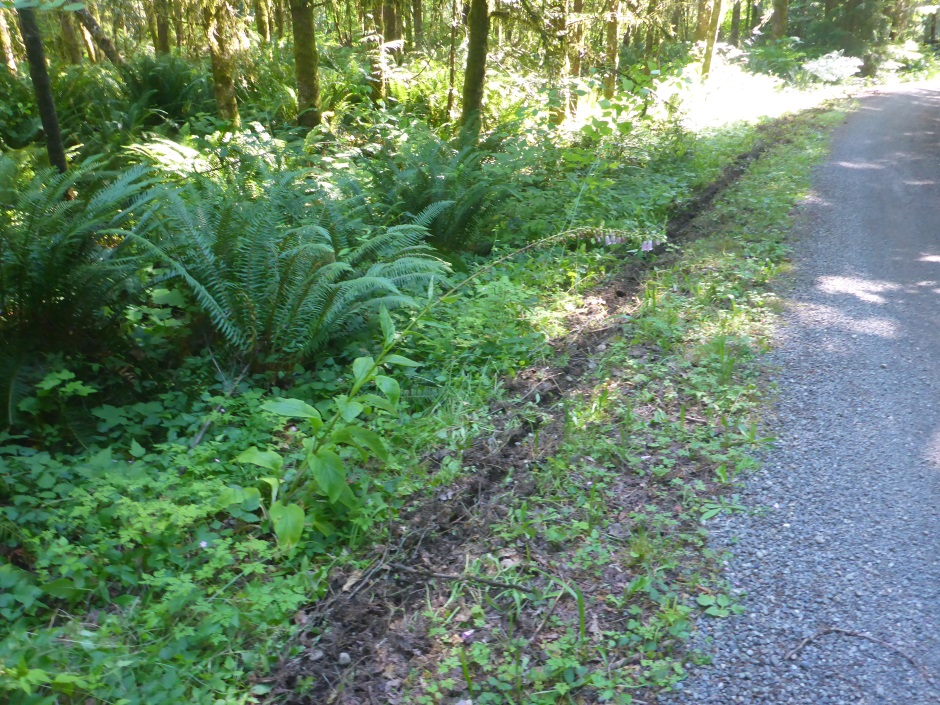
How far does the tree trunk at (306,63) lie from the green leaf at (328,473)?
8.30m

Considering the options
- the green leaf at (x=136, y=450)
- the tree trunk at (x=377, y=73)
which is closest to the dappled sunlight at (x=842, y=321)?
the green leaf at (x=136, y=450)

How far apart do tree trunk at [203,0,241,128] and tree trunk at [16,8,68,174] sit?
3697 mm

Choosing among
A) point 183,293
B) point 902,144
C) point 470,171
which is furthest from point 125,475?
point 902,144

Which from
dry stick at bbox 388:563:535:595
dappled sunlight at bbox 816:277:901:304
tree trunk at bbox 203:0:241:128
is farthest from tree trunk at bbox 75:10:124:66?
dry stick at bbox 388:563:535:595

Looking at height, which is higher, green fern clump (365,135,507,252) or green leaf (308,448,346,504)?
green fern clump (365,135,507,252)

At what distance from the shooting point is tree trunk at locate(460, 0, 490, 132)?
29.8 ft

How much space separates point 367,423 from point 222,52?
7.33 m

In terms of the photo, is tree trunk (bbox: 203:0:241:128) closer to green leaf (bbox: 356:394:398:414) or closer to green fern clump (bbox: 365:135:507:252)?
green fern clump (bbox: 365:135:507:252)

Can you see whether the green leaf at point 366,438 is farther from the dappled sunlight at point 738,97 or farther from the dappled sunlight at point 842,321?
the dappled sunlight at point 738,97

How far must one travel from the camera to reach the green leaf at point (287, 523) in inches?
123

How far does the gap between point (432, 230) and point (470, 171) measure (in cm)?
82

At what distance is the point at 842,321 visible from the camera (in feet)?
17.2

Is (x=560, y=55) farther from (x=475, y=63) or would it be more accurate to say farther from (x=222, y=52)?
(x=222, y=52)

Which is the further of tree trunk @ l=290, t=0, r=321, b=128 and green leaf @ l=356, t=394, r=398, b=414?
tree trunk @ l=290, t=0, r=321, b=128
